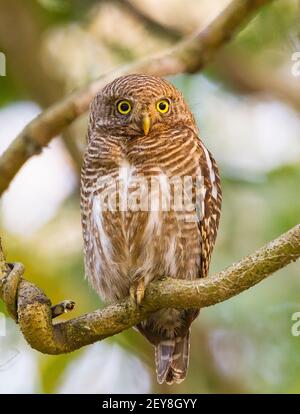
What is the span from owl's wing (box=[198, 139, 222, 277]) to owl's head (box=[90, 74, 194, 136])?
9.2 inches

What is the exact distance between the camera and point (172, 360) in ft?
13.8

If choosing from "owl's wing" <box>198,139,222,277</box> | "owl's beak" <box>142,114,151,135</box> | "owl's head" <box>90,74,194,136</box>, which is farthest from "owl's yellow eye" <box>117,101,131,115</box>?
"owl's wing" <box>198,139,222,277</box>

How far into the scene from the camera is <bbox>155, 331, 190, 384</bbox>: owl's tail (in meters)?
4.19

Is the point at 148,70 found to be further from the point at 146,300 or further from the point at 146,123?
the point at 146,300

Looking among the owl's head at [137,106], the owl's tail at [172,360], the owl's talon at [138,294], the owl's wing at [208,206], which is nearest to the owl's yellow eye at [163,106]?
the owl's head at [137,106]

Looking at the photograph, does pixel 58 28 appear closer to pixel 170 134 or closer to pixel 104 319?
pixel 170 134

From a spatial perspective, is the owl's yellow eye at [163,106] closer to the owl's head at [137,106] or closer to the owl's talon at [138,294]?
the owl's head at [137,106]

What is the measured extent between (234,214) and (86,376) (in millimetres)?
1441

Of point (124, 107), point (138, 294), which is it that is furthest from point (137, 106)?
point (138, 294)

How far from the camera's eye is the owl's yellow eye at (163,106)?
158 inches

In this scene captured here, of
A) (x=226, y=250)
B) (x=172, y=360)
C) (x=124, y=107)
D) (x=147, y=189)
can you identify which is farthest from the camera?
(x=226, y=250)

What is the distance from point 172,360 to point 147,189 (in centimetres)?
90
